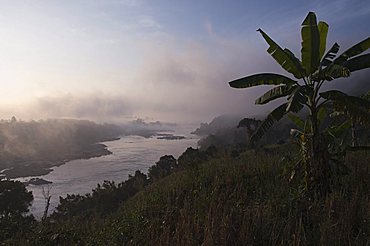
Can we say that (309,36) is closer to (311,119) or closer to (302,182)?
(311,119)

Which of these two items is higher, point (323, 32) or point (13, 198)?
point (323, 32)

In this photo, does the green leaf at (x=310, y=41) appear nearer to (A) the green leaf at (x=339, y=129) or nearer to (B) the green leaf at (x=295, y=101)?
(B) the green leaf at (x=295, y=101)

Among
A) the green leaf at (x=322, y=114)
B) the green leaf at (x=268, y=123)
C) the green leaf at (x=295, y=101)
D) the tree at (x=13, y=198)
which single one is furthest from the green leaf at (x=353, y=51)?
the tree at (x=13, y=198)

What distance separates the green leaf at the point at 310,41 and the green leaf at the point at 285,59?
23 cm

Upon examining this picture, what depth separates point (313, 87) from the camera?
21.4ft

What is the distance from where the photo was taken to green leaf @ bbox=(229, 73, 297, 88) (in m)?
6.84

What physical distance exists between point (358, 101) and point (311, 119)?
0.94 m

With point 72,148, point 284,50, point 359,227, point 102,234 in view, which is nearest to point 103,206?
point 102,234

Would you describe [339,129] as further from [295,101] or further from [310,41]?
[310,41]

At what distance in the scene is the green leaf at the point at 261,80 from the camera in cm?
684

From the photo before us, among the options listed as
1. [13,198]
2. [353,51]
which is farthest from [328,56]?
[13,198]

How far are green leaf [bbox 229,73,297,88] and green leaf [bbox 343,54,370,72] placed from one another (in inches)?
44.6

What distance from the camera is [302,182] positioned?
21.3ft

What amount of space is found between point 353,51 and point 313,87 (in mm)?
1178
